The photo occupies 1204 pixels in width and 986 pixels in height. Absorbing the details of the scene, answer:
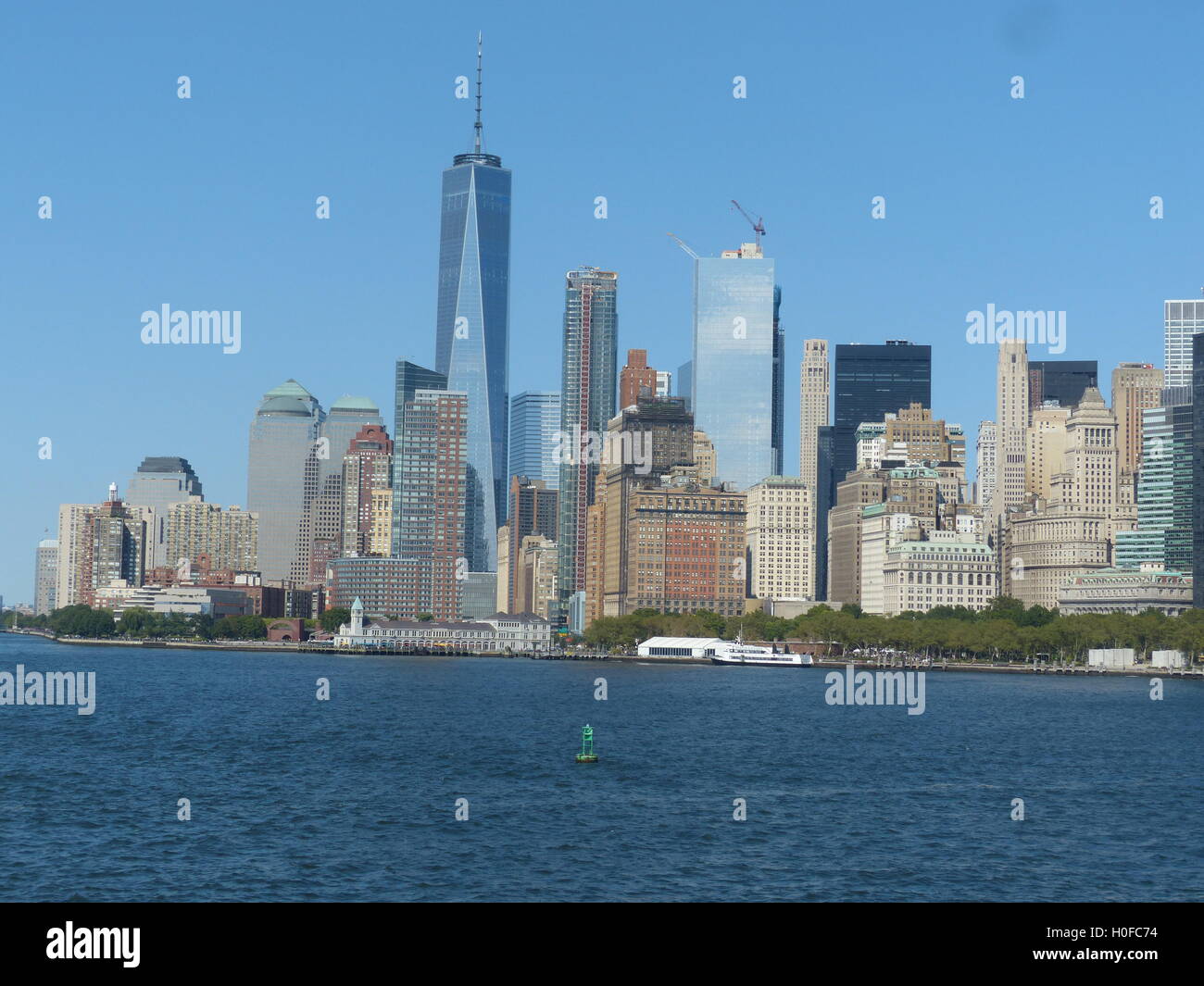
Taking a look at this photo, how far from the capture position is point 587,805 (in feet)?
180

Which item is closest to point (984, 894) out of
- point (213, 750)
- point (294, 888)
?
point (294, 888)

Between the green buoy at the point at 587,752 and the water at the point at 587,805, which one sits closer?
the water at the point at 587,805

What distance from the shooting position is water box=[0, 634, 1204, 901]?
40719 millimetres

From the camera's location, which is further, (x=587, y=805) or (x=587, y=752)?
(x=587, y=752)

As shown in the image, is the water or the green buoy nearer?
the water

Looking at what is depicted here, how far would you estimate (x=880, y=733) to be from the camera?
3632 inches

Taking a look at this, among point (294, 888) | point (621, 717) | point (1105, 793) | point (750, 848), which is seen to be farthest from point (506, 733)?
point (294, 888)

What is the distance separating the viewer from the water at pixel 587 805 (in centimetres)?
4072
